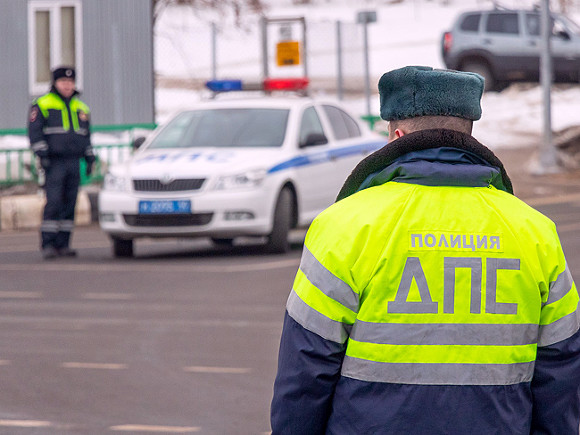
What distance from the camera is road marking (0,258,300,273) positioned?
38.4ft

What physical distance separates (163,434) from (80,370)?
158 centimetres

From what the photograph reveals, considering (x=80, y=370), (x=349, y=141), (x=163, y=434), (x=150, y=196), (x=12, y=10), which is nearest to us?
(x=163, y=434)

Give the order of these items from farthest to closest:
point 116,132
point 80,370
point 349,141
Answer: point 116,132, point 349,141, point 80,370

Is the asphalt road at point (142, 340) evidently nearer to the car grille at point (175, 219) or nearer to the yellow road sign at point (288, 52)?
the car grille at point (175, 219)

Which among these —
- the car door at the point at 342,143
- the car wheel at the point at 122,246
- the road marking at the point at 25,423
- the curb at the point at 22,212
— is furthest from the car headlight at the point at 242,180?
the road marking at the point at 25,423

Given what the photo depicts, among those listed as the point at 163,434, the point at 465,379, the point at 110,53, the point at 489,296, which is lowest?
the point at 163,434

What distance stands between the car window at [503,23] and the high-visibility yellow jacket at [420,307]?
27.7m

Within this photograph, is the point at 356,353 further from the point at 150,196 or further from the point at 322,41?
the point at 322,41

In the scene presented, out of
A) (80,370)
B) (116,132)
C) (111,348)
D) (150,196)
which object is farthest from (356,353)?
(116,132)

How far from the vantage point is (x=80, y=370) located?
7.18 meters

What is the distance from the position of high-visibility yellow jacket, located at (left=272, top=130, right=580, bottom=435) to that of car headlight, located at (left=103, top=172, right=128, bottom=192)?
392 inches

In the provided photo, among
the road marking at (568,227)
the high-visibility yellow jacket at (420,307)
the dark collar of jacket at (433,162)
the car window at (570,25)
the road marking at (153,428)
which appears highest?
the car window at (570,25)

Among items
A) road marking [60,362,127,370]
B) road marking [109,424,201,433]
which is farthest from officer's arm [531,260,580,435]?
road marking [60,362,127,370]

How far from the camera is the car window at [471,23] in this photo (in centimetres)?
2989
